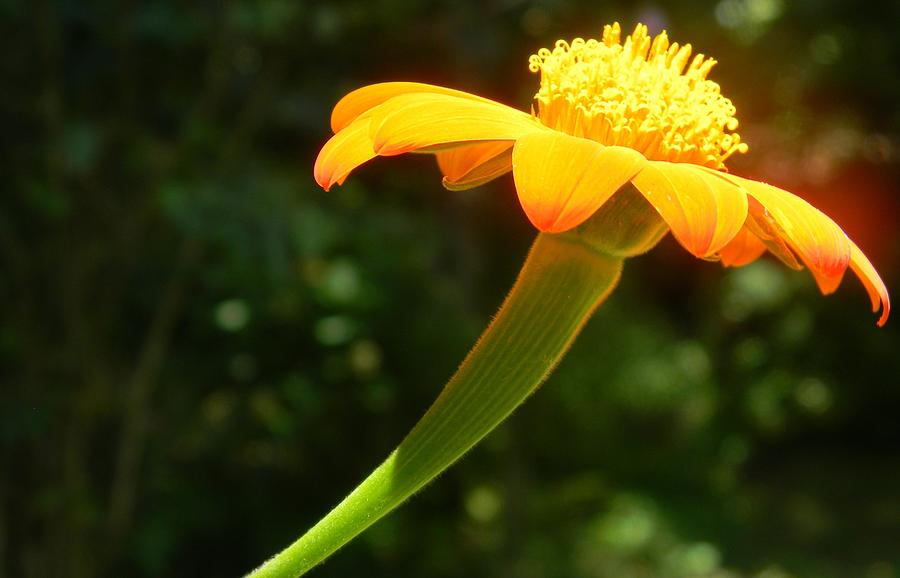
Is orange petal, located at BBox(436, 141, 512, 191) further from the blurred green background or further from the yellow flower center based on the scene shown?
the blurred green background

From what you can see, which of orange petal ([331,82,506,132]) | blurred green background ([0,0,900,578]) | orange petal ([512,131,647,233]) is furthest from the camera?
blurred green background ([0,0,900,578])

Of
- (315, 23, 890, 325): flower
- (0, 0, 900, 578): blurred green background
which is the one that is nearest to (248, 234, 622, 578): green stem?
(315, 23, 890, 325): flower

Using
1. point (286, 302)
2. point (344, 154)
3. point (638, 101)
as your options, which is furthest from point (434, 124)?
point (286, 302)

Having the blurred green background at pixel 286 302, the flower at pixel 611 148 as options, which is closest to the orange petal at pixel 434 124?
the flower at pixel 611 148

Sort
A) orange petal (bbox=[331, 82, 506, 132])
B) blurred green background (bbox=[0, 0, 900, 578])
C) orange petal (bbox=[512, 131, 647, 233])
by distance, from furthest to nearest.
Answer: blurred green background (bbox=[0, 0, 900, 578]) → orange petal (bbox=[331, 82, 506, 132]) → orange petal (bbox=[512, 131, 647, 233])

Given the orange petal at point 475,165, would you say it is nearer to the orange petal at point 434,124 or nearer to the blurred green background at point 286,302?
the orange petal at point 434,124

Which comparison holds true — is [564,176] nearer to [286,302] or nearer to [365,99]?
[365,99]

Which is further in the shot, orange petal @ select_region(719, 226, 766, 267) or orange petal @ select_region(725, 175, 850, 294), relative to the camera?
orange petal @ select_region(719, 226, 766, 267)
